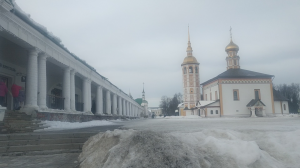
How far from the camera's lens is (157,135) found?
427cm

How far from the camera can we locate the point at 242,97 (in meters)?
56.0

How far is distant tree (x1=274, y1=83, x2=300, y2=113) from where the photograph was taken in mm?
76531

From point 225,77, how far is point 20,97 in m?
49.2

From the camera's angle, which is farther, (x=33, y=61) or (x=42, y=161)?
(x=33, y=61)

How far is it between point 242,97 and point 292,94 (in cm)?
3427

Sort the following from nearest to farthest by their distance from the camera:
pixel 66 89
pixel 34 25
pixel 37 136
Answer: pixel 37 136 → pixel 34 25 → pixel 66 89

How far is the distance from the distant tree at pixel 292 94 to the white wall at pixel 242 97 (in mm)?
26282

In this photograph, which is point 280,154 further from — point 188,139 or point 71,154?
point 71,154

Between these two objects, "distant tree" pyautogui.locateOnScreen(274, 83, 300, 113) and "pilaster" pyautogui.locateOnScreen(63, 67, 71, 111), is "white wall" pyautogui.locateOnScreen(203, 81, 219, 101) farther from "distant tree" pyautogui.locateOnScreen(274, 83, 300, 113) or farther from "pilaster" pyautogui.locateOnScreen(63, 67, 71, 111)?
"pilaster" pyautogui.locateOnScreen(63, 67, 71, 111)

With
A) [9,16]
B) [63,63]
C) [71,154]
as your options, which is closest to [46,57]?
[63,63]

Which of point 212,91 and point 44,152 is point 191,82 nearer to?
point 212,91

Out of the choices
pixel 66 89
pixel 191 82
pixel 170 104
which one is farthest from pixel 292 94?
pixel 66 89

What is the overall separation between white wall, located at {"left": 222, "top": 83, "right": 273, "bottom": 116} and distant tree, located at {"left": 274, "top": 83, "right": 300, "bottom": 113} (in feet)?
86.2

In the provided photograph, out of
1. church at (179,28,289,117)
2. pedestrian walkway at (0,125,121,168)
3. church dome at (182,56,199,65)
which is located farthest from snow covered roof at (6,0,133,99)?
church dome at (182,56,199,65)
